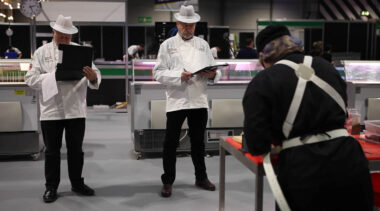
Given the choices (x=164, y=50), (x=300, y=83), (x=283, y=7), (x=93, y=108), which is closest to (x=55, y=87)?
(x=164, y=50)

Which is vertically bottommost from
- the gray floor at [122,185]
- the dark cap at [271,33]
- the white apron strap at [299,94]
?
the gray floor at [122,185]

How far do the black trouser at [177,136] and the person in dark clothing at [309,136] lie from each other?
6.08 feet

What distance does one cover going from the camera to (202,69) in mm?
3543

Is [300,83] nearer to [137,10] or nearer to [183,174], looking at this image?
[183,174]

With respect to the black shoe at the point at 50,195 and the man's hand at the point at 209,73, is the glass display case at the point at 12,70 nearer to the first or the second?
the black shoe at the point at 50,195

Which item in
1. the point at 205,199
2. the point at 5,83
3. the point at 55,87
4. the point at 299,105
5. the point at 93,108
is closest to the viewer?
the point at 299,105

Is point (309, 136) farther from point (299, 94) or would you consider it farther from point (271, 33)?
point (271, 33)

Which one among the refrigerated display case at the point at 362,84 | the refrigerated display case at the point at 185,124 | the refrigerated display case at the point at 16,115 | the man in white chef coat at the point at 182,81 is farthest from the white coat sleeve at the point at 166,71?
the refrigerated display case at the point at 362,84

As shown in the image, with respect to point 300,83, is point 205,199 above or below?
below

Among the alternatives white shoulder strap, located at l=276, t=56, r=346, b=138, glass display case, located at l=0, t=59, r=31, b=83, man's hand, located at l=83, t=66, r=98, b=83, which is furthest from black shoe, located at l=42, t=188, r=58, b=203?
white shoulder strap, located at l=276, t=56, r=346, b=138

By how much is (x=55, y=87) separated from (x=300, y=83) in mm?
2235

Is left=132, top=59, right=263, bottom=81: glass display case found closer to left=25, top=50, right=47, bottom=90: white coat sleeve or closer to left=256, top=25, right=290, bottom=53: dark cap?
left=25, top=50, right=47, bottom=90: white coat sleeve

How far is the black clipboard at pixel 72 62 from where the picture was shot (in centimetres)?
338

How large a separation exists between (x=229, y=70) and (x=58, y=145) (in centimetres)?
252
